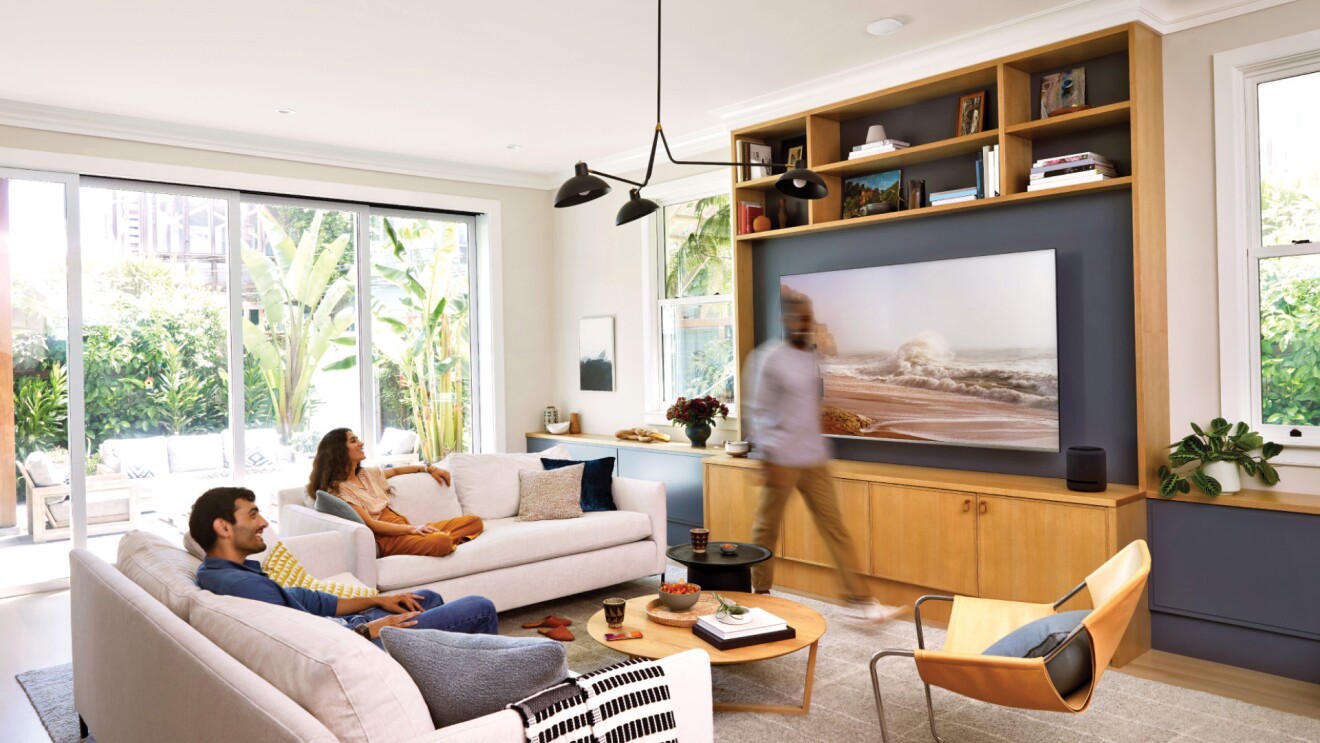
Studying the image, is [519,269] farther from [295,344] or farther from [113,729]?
[113,729]

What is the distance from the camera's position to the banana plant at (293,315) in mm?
6004

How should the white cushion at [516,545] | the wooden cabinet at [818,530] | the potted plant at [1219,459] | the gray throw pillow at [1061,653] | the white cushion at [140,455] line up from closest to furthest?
the gray throw pillow at [1061,653] → the potted plant at [1219,459] → the white cushion at [516,545] → the wooden cabinet at [818,530] → the white cushion at [140,455]

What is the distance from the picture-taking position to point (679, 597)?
3.34 m

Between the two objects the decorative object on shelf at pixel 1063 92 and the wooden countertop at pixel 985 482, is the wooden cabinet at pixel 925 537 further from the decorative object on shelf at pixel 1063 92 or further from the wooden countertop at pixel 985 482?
the decorative object on shelf at pixel 1063 92

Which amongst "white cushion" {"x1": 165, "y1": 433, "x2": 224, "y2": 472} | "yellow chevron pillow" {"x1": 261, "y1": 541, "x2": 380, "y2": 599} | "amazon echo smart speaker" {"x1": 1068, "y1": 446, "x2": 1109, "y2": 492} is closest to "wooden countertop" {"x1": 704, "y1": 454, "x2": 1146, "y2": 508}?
"amazon echo smart speaker" {"x1": 1068, "y1": 446, "x2": 1109, "y2": 492}

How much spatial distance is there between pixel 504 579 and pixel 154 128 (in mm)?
3660

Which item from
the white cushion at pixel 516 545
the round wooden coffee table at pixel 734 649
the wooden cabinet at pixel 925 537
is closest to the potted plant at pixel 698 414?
the white cushion at pixel 516 545

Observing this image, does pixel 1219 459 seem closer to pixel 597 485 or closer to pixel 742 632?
pixel 742 632

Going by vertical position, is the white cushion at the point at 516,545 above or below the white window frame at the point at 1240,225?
below

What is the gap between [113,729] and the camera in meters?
2.56

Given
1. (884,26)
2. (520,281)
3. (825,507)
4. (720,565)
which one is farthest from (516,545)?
(520,281)

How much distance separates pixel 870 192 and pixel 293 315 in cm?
404

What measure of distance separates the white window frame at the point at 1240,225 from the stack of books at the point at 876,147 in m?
1.44

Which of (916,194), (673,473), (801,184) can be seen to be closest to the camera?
(801,184)
